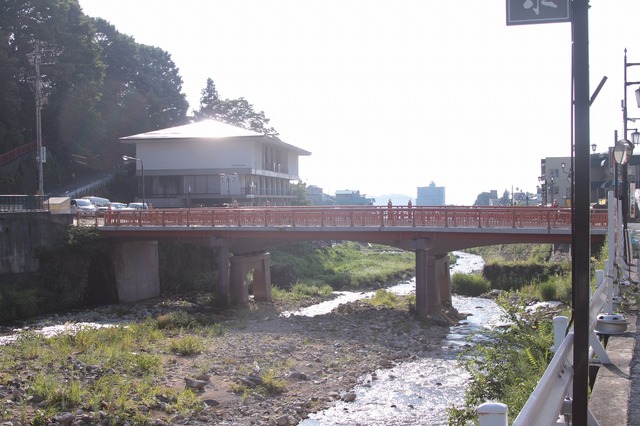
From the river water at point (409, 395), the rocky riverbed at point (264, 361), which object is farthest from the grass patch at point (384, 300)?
the river water at point (409, 395)

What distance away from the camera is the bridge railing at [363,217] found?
2773 centimetres

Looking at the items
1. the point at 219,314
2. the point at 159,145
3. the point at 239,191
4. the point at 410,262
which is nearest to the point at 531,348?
the point at 219,314

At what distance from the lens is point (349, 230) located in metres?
30.9

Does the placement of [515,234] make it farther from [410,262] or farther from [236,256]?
[410,262]

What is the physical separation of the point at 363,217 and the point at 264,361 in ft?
37.3

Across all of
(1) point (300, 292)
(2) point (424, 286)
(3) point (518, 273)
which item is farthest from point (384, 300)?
(3) point (518, 273)

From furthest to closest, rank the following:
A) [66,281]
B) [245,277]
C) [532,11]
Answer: [245,277], [66,281], [532,11]

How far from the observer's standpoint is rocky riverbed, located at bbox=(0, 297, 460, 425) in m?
15.6

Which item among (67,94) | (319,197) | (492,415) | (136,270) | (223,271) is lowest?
(136,270)

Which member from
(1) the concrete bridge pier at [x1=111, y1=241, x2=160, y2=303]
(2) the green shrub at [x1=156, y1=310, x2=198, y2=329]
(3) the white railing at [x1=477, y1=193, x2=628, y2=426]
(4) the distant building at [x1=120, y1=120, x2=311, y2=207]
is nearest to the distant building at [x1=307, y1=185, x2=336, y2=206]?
(4) the distant building at [x1=120, y1=120, x2=311, y2=207]

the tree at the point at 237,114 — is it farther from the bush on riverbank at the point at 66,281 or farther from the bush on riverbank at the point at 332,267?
the bush on riverbank at the point at 66,281

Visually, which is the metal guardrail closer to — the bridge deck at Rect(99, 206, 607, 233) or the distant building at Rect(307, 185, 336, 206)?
the bridge deck at Rect(99, 206, 607, 233)

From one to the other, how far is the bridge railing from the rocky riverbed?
455 centimetres

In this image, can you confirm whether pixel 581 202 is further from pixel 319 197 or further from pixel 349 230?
pixel 319 197
